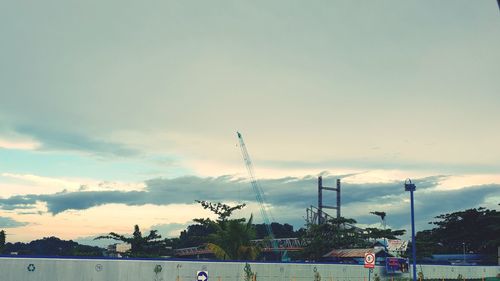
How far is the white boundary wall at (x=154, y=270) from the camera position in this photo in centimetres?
4631

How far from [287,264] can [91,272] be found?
22536 millimetres

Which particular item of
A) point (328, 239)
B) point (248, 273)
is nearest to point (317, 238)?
point (328, 239)

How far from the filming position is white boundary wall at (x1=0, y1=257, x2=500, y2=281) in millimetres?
46312

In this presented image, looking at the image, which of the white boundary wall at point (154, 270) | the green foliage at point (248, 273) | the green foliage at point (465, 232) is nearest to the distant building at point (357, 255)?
the white boundary wall at point (154, 270)

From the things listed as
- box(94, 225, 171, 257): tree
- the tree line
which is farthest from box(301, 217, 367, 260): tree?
box(94, 225, 171, 257): tree

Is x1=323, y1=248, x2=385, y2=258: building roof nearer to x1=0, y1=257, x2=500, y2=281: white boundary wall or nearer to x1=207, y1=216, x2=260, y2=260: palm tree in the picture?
x1=0, y1=257, x2=500, y2=281: white boundary wall

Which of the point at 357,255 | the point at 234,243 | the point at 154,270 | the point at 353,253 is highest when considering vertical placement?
the point at 234,243

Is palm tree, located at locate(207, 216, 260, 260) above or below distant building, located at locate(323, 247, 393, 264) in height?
above

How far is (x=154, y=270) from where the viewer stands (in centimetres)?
5297

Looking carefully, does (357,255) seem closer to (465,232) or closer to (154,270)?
(154,270)

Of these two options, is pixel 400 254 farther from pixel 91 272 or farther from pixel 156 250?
pixel 91 272

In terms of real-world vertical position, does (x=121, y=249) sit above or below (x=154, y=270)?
above

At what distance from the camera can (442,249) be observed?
161250 millimetres

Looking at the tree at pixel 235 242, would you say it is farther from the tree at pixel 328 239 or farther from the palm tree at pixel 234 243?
the tree at pixel 328 239
